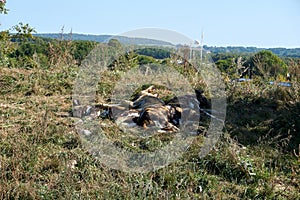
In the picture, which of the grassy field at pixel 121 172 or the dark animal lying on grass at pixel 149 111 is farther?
the dark animal lying on grass at pixel 149 111

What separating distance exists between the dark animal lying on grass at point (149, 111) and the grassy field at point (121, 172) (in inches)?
16.7

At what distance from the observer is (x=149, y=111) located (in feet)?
16.3

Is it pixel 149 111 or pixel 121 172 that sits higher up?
pixel 149 111

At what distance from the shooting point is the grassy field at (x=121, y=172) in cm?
297

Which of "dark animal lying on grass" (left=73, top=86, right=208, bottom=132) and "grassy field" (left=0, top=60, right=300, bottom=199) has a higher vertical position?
"dark animal lying on grass" (left=73, top=86, right=208, bottom=132)

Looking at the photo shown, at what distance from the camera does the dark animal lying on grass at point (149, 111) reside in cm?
484

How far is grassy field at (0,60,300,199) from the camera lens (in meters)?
2.97

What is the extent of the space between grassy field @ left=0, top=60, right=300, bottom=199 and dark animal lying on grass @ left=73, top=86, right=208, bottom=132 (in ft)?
1.39

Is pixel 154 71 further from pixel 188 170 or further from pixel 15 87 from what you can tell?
pixel 188 170

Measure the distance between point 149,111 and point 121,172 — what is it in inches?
67.2

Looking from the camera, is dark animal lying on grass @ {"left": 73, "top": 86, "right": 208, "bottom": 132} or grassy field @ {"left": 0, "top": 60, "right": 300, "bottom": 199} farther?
dark animal lying on grass @ {"left": 73, "top": 86, "right": 208, "bottom": 132}

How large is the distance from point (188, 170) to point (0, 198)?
169 cm

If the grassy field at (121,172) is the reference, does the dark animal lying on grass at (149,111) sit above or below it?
above

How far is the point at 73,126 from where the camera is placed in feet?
15.0
